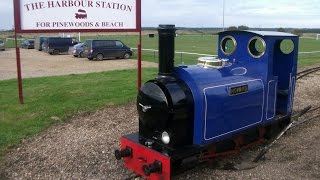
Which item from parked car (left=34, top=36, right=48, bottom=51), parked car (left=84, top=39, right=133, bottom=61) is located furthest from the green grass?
parked car (left=34, top=36, right=48, bottom=51)

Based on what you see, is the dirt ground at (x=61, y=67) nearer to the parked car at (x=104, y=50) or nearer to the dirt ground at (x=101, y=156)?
the parked car at (x=104, y=50)

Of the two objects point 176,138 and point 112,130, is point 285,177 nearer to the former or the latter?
point 176,138

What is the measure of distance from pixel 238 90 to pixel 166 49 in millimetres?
1415

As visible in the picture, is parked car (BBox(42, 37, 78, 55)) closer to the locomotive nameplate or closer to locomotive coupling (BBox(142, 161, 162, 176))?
the locomotive nameplate

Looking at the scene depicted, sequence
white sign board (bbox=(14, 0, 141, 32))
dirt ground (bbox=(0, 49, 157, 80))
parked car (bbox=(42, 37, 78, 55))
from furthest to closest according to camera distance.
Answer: parked car (bbox=(42, 37, 78, 55))
dirt ground (bbox=(0, 49, 157, 80))
white sign board (bbox=(14, 0, 141, 32))

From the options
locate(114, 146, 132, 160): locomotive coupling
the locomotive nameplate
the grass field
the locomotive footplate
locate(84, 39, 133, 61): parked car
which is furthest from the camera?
locate(84, 39, 133, 61): parked car

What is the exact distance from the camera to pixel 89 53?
27.7 m

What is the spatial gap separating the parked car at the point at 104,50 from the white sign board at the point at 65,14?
59.2ft

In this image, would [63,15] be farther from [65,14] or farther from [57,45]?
[57,45]

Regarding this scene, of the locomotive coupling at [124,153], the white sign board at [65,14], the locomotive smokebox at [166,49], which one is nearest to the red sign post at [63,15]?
the white sign board at [65,14]

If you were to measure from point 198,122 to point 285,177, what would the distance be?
164cm

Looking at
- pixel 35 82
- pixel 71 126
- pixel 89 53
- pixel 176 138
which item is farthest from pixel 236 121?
pixel 89 53

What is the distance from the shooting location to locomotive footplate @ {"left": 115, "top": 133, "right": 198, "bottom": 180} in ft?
16.2

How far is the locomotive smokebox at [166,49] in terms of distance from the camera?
5.24 m
